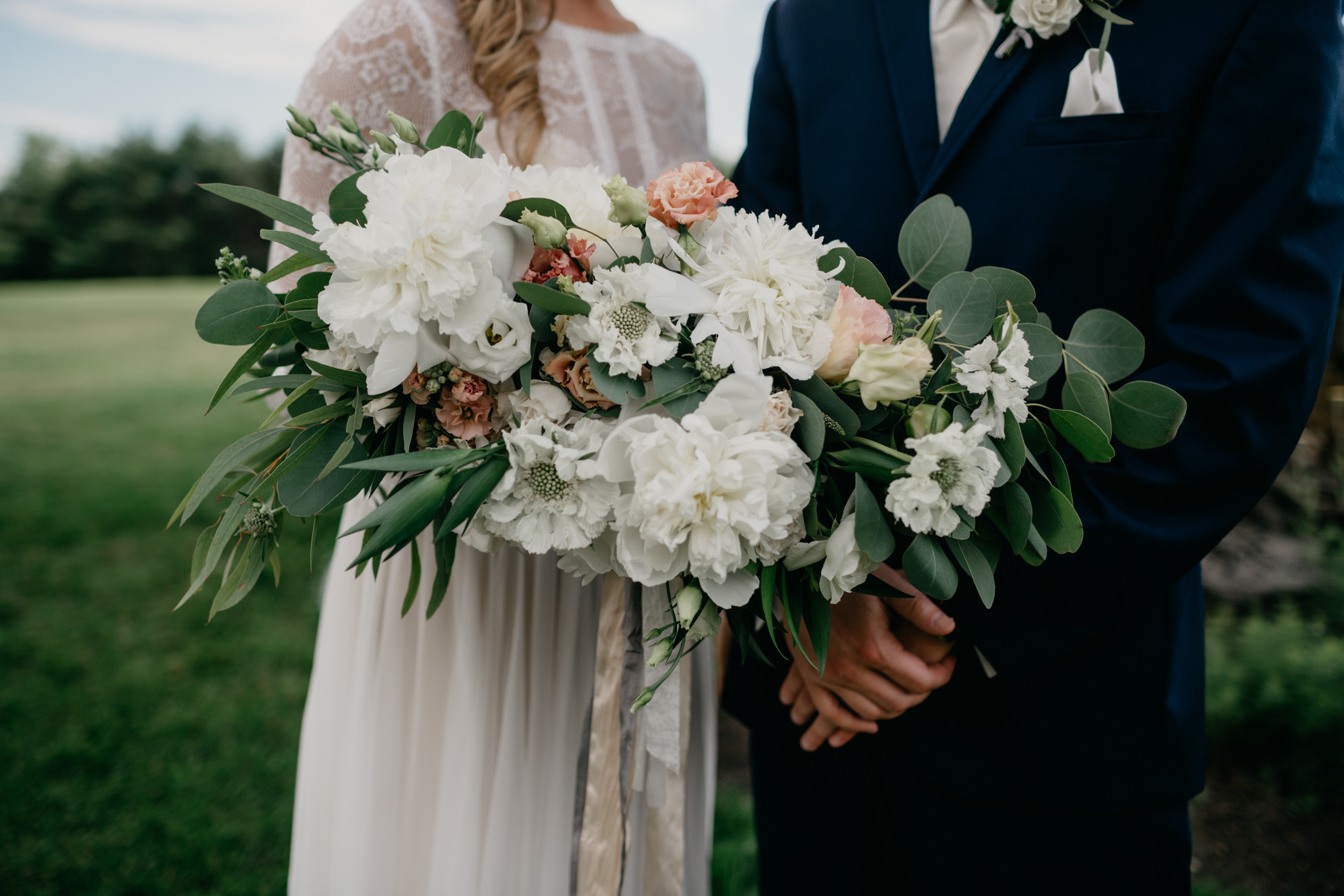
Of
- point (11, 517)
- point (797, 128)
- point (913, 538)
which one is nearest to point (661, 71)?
point (797, 128)

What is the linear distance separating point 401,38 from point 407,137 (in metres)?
0.67

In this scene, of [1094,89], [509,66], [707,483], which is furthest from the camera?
[509,66]

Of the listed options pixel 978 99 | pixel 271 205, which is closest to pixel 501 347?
pixel 271 205

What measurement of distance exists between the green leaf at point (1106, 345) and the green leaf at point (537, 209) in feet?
2.29

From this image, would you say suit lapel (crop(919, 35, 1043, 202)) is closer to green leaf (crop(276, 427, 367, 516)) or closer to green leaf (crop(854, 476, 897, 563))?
green leaf (crop(854, 476, 897, 563))

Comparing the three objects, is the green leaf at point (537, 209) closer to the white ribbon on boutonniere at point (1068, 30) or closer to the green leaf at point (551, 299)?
the green leaf at point (551, 299)

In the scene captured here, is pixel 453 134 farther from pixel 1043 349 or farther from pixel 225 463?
pixel 1043 349

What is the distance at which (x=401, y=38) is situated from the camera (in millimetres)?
1499

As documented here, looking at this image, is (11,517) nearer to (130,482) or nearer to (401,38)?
(130,482)

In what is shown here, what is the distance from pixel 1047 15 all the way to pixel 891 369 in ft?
2.83

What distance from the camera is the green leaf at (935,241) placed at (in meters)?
1.05

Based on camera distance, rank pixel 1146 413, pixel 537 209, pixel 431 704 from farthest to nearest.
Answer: pixel 431 704 → pixel 1146 413 → pixel 537 209

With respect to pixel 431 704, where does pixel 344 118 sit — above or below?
above

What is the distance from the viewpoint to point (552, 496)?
0.90 metres
